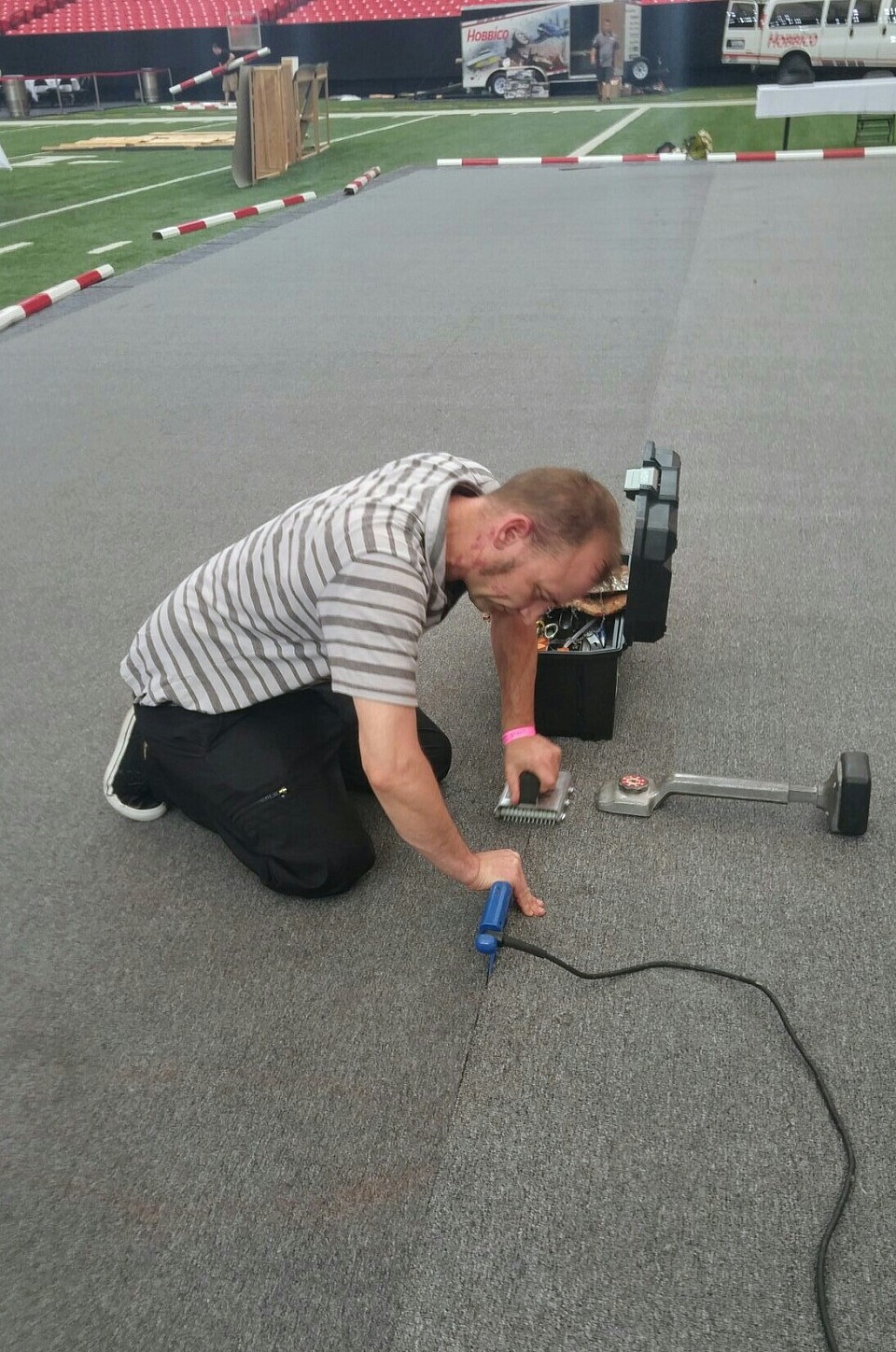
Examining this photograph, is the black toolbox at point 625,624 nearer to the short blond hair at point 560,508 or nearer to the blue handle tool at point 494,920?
the short blond hair at point 560,508

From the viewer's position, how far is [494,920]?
5.90ft

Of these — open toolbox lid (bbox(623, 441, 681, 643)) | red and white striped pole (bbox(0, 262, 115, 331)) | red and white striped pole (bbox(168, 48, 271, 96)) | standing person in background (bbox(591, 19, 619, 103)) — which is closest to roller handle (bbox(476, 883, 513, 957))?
open toolbox lid (bbox(623, 441, 681, 643))

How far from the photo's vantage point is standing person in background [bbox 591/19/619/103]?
58.8ft

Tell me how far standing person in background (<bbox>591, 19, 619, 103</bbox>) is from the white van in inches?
74.0

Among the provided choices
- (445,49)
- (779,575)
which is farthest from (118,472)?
(445,49)

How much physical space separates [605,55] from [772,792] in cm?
1900

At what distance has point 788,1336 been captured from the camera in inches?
53.1

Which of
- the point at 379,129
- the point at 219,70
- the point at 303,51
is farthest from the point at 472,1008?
the point at 303,51

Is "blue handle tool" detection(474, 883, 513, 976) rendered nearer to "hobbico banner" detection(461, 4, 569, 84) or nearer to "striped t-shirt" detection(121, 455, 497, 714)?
"striped t-shirt" detection(121, 455, 497, 714)

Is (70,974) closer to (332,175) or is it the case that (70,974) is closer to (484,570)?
(484,570)

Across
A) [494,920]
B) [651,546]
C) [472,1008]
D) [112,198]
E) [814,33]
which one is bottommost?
[472,1008]

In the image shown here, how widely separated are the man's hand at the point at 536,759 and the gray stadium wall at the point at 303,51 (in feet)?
69.8

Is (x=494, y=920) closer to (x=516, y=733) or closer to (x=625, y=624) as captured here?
(x=516, y=733)

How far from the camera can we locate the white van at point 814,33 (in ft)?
49.5
